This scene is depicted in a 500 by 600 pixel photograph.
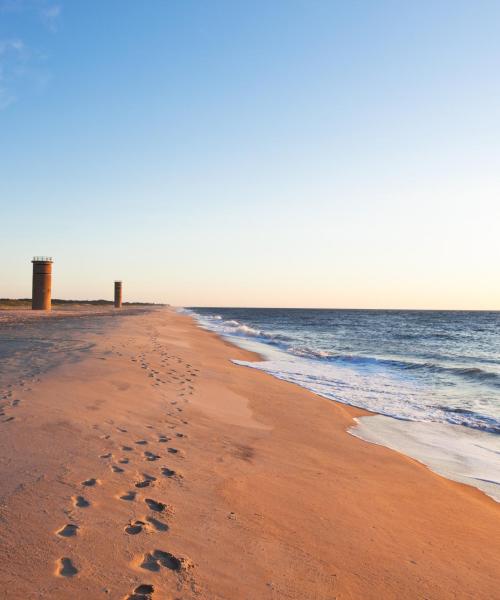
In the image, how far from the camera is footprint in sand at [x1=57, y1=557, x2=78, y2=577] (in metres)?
3.04

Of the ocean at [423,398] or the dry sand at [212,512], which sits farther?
the ocean at [423,398]

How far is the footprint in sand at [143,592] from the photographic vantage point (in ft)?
9.55

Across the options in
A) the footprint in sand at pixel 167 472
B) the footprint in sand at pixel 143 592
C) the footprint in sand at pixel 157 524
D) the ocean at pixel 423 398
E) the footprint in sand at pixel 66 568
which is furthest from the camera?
the ocean at pixel 423 398

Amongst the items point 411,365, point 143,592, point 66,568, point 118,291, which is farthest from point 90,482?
point 118,291

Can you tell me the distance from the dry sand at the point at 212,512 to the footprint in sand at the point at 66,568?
1cm

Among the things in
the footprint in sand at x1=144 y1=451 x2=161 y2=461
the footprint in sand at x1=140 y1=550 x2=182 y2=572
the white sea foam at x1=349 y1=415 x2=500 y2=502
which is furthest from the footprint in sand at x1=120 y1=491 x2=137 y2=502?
the white sea foam at x1=349 y1=415 x2=500 y2=502

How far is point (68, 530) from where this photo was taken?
139 inches

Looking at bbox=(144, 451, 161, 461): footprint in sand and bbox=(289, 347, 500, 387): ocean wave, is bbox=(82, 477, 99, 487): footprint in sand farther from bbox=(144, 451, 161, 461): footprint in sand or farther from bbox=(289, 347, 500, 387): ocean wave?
bbox=(289, 347, 500, 387): ocean wave

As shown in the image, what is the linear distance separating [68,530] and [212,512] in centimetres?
123

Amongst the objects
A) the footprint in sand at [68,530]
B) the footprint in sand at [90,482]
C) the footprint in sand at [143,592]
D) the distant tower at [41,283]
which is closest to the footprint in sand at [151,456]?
the footprint in sand at [90,482]

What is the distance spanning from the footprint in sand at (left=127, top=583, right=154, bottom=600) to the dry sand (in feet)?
0.04

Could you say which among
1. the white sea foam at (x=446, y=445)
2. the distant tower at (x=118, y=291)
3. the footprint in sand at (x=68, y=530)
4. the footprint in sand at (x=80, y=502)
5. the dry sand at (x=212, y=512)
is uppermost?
the distant tower at (x=118, y=291)

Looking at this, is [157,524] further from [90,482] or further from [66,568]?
[90,482]

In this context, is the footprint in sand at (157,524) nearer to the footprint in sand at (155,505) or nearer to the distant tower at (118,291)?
the footprint in sand at (155,505)
